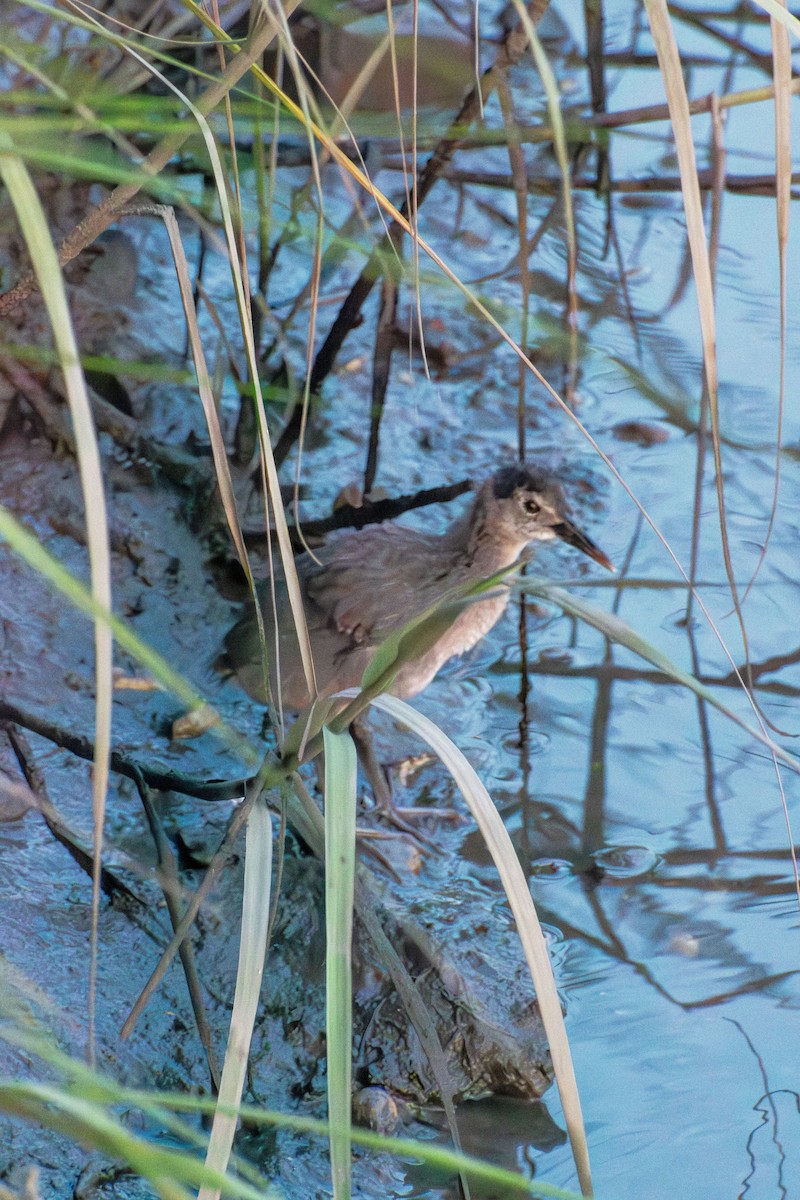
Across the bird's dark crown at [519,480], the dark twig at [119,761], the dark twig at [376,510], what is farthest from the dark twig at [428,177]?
the dark twig at [119,761]

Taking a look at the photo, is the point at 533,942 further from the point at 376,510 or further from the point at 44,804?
the point at 376,510

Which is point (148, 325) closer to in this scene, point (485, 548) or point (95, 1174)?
point (485, 548)

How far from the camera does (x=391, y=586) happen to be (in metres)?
3.38

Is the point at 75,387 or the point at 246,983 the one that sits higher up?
the point at 75,387

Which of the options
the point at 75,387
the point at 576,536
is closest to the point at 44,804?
the point at 75,387

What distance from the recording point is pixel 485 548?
3535mm

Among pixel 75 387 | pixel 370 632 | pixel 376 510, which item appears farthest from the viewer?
pixel 376 510

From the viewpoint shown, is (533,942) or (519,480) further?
(519,480)

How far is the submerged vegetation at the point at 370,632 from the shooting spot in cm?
157

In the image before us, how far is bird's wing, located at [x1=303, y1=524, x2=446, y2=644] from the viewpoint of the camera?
11.0 ft

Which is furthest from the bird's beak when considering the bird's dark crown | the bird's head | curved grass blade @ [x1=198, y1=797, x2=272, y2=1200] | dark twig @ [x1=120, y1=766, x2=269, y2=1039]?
curved grass blade @ [x1=198, y1=797, x2=272, y2=1200]

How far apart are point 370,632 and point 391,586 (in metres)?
0.13

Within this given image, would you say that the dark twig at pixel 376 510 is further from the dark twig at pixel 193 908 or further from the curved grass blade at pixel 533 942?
the curved grass blade at pixel 533 942

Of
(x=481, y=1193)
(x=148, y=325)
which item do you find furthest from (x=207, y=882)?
(x=148, y=325)
